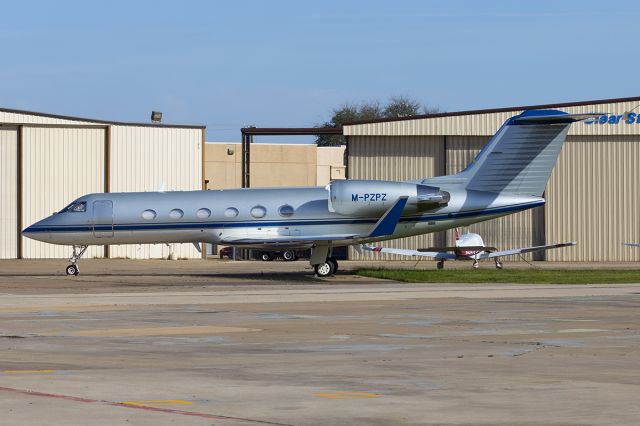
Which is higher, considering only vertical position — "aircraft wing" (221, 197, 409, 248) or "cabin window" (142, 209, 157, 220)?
"cabin window" (142, 209, 157, 220)

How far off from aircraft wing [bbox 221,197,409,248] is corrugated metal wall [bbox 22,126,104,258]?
22441mm

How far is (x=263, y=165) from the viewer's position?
8450 cm

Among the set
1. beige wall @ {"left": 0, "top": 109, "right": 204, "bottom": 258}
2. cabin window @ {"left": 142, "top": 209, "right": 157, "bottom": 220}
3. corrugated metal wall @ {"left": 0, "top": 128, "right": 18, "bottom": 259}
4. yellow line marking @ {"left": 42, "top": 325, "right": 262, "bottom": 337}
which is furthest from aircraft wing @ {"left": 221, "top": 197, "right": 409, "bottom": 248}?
corrugated metal wall @ {"left": 0, "top": 128, "right": 18, "bottom": 259}

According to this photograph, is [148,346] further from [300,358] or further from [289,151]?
[289,151]

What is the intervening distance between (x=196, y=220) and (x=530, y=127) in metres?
12.8

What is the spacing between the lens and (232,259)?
67.2m

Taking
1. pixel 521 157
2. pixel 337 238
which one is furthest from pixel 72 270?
pixel 521 157

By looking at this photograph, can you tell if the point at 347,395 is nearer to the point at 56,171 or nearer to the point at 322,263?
the point at 322,263

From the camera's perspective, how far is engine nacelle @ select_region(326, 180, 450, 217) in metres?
40.4

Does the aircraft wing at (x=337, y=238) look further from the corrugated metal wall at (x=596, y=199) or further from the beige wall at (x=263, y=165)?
the beige wall at (x=263, y=165)

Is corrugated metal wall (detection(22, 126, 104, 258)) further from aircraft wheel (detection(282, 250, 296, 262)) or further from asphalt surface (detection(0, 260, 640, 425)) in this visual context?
asphalt surface (detection(0, 260, 640, 425))

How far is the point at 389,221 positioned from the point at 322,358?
81.0 ft

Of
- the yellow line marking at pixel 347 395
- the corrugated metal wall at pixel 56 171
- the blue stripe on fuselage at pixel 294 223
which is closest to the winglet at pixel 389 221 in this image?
the blue stripe on fuselage at pixel 294 223

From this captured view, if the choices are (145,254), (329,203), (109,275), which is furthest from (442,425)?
(145,254)
